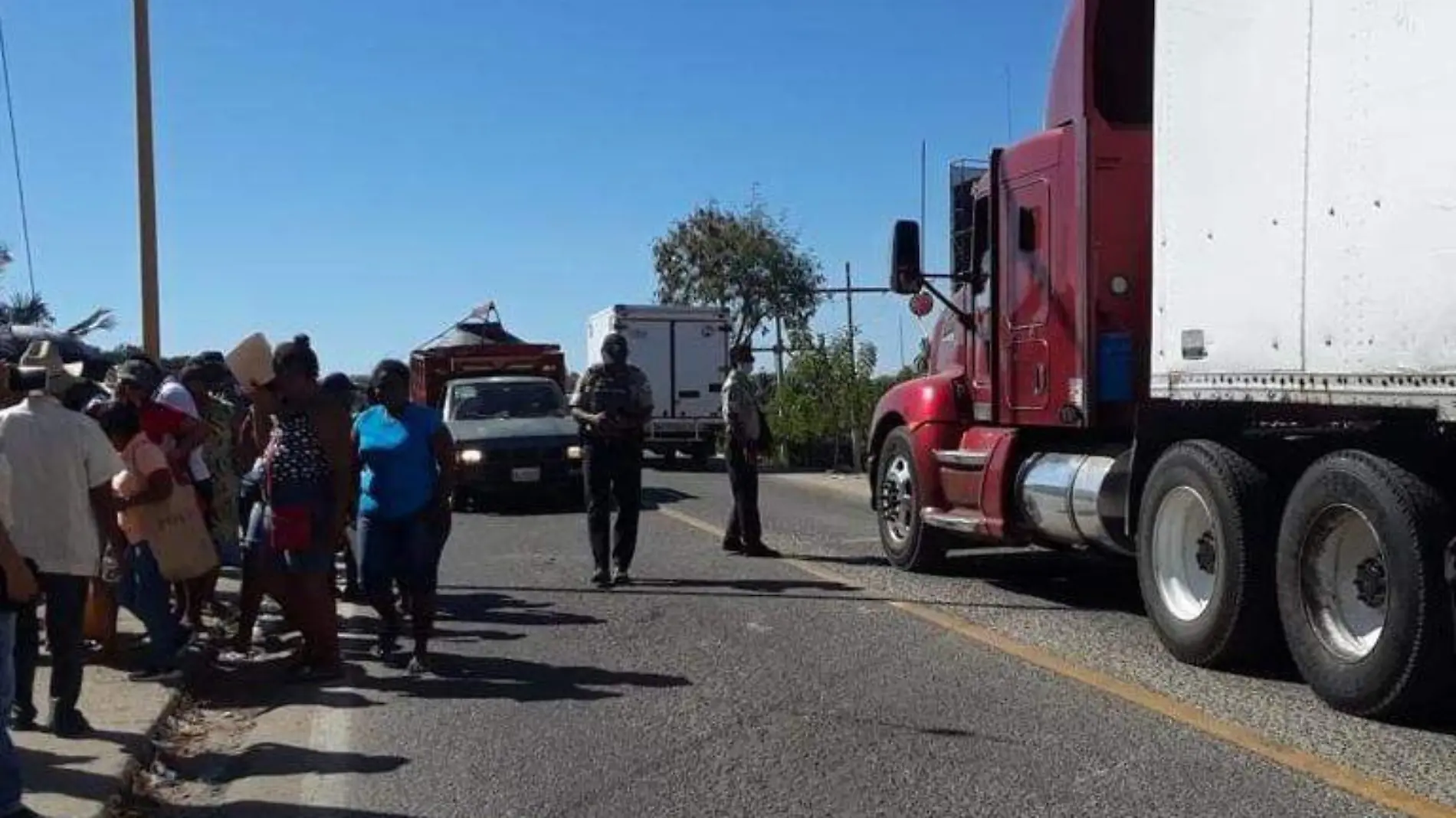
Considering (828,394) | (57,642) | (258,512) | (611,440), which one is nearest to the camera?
(57,642)

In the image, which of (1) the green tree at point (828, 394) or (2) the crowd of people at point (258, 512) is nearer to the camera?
(2) the crowd of people at point (258, 512)

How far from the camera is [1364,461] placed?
5973mm

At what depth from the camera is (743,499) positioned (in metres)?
12.5

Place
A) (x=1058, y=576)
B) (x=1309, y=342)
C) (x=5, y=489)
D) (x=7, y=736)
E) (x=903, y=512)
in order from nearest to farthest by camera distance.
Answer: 1. (x=7, y=736)
2. (x=5, y=489)
3. (x=1309, y=342)
4. (x=1058, y=576)
5. (x=903, y=512)

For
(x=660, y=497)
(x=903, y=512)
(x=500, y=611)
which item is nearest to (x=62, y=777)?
(x=500, y=611)

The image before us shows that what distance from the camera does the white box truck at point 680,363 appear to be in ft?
91.1

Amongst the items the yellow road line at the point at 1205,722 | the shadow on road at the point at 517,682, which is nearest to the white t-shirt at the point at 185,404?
the shadow on road at the point at 517,682

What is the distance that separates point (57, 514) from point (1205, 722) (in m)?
4.74

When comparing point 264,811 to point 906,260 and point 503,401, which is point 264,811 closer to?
point 906,260

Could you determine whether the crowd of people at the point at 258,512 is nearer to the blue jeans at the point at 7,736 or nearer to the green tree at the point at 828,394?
the blue jeans at the point at 7,736

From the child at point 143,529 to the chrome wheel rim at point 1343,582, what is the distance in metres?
5.41

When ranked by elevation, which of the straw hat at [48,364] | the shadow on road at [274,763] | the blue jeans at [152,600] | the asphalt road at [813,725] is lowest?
the shadow on road at [274,763]

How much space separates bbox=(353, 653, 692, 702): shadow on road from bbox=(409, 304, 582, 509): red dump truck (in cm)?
760

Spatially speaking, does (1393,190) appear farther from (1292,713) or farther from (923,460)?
(923,460)
